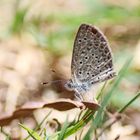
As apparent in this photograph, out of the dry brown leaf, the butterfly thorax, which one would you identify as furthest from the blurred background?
the dry brown leaf

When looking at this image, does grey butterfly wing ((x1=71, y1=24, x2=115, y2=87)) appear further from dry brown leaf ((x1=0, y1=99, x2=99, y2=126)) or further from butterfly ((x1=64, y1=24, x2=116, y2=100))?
dry brown leaf ((x1=0, y1=99, x2=99, y2=126))

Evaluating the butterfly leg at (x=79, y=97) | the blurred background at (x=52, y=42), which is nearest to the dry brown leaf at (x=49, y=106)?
the butterfly leg at (x=79, y=97)

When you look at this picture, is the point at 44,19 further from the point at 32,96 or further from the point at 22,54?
the point at 32,96

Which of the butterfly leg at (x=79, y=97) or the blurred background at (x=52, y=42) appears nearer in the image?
the butterfly leg at (x=79, y=97)

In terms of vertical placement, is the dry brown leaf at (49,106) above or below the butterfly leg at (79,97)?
above

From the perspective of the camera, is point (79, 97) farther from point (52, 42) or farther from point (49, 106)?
point (52, 42)

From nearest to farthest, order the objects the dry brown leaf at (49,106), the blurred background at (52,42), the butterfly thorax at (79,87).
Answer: the dry brown leaf at (49,106) < the butterfly thorax at (79,87) < the blurred background at (52,42)

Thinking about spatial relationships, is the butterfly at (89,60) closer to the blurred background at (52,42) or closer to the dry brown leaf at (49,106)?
the dry brown leaf at (49,106)

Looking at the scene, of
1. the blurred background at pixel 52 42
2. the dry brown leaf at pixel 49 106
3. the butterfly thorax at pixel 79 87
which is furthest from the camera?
the blurred background at pixel 52 42
